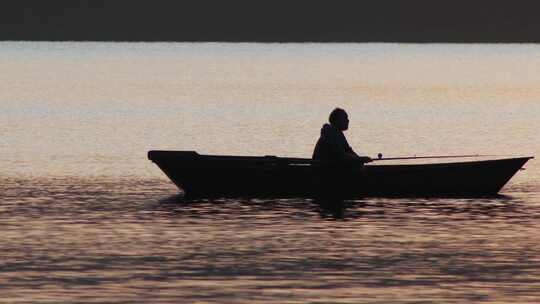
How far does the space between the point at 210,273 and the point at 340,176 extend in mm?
9986

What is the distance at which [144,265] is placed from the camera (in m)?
26.4

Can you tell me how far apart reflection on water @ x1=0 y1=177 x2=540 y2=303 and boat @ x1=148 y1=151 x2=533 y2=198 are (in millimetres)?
484

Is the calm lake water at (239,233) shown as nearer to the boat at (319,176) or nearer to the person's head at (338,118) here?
the boat at (319,176)

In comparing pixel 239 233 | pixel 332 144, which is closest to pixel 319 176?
pixel 332 144

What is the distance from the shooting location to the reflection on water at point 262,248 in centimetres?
2422

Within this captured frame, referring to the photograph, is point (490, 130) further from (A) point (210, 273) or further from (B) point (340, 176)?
(A) point (210, 273)

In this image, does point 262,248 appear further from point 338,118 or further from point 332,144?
point 332,144

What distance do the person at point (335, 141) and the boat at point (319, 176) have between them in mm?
222

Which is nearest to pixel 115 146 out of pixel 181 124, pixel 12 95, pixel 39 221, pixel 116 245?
pixel 181 124

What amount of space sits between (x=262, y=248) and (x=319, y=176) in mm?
7264

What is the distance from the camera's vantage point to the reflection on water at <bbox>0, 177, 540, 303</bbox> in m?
24.2

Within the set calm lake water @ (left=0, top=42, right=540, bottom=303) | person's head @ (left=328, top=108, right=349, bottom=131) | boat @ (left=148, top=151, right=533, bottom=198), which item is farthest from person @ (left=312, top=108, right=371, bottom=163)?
calm lake water @ (left=0, top=42, right=540, bottom=303)

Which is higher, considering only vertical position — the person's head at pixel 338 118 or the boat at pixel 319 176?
the person's head at pixel 338 118

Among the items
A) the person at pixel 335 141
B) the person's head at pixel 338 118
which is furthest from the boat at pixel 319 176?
the person's head at pixel 338 118
